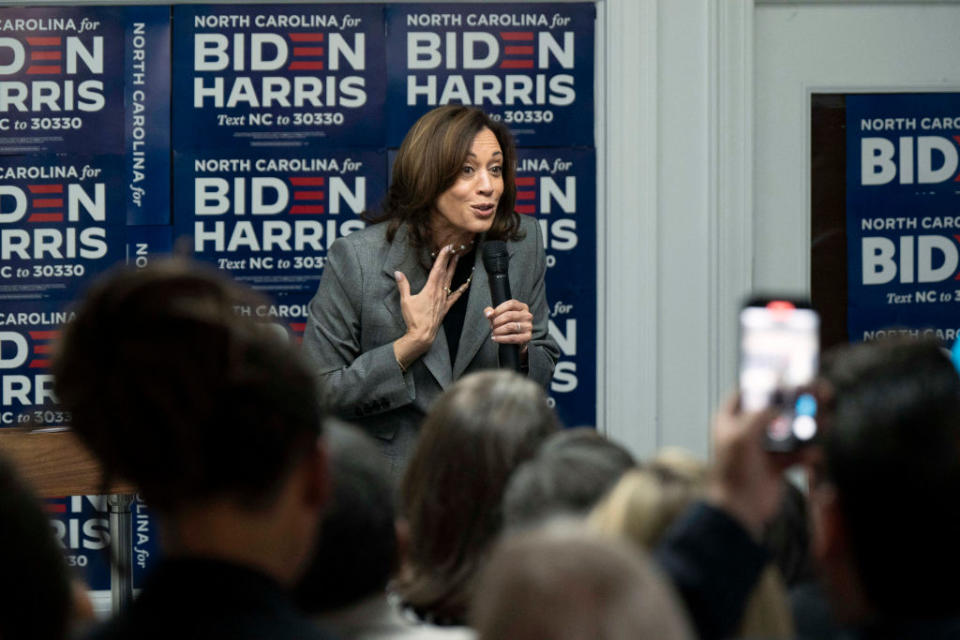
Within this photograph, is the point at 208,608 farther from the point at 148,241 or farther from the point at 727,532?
the point at 148,241

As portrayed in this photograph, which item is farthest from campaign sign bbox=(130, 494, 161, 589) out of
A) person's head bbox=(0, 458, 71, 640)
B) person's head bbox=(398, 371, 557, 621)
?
person's head bbox=(0, 458, 71, 640)

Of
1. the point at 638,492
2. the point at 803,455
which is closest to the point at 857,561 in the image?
the point at 803,455

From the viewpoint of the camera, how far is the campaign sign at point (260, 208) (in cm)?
446

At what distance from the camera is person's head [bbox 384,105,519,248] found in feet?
11.2

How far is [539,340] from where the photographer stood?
3.45 meters

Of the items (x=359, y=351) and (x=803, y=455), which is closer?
(x=803, y=455)

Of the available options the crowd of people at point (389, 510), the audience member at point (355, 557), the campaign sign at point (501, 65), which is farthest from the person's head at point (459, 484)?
the campaign sign at point (501, 65)

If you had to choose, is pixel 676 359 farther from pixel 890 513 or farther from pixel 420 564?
pixel 890 513

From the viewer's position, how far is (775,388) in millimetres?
1301

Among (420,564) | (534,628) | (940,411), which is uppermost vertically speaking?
(940,411)

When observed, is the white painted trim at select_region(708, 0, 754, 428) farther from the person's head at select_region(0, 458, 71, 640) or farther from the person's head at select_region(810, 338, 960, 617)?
the person's head at select_region(0, 458, 71, 640)

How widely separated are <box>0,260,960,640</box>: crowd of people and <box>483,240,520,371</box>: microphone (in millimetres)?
1730

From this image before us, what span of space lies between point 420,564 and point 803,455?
0.81 m

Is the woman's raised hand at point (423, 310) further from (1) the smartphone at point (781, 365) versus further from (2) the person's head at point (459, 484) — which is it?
(1) the smartphone at point (781, 365)
